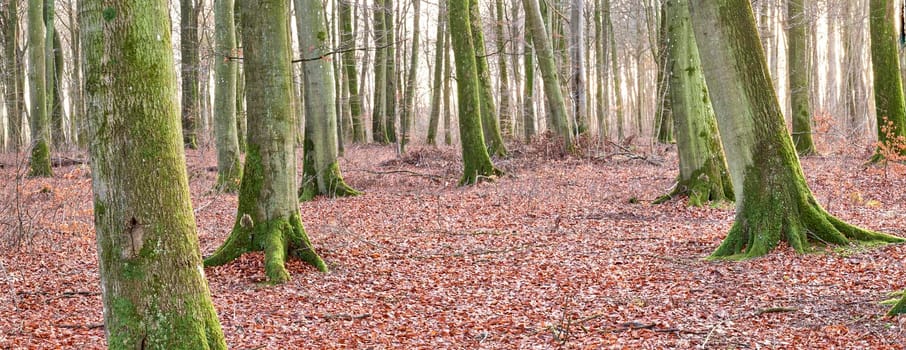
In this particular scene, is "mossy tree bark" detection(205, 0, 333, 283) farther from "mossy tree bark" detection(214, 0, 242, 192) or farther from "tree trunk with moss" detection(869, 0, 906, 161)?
"tree trunk with moss" detection(869, 0, 906, 161)

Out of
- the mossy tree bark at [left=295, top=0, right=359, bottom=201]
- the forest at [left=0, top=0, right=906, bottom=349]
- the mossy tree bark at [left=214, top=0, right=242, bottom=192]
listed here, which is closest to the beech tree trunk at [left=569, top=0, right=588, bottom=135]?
the forest at [left=0, top=0, right=906, bottom=349]

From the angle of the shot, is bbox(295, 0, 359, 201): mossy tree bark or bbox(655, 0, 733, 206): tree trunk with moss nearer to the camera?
bbox(655, 0, 733, 206): tree trunk with moss

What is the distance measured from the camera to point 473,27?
1675 centimetres

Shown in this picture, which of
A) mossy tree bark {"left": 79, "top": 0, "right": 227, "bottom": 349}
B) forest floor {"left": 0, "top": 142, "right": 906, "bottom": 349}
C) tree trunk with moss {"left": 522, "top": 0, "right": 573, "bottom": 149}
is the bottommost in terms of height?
forest floor {"left": 0, "top": 142, "right": 906, "bottom": 349}

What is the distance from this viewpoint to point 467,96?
15633 mm

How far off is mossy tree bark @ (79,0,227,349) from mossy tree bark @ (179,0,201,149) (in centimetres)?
1611

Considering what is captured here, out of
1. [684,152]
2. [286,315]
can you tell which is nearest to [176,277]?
[286,315]

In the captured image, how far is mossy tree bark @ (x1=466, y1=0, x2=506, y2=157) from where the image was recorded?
16781 millimetres

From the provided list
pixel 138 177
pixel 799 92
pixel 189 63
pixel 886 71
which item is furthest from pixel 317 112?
pixel 799 92

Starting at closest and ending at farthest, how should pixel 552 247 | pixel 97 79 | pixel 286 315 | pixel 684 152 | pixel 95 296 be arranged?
pixel 97 79 → pixel 286 315 → pixel 95 296 → pixel 552 247 → pixel 684 152

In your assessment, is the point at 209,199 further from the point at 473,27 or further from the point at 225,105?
the point at 473,27

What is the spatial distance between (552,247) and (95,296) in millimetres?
5499

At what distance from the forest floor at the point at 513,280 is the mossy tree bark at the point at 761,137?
0.31 metres

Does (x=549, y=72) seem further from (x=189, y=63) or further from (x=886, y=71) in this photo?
(x=189, y=63)
